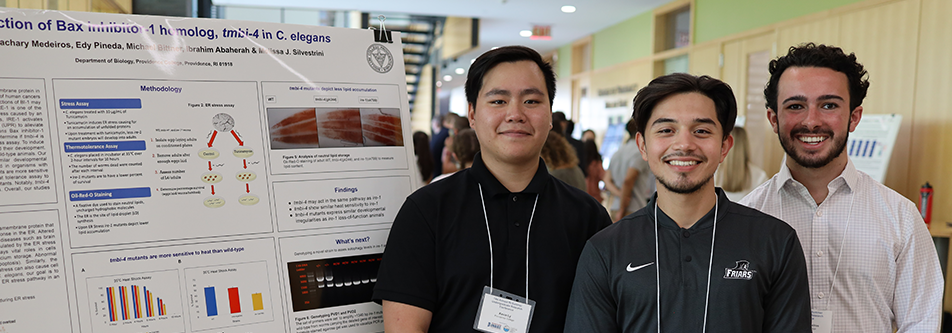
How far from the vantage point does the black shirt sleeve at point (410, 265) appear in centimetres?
155

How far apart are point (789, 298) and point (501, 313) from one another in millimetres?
703

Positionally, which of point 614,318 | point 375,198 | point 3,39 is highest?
point 3,39

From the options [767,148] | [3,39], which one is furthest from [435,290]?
[767,148]

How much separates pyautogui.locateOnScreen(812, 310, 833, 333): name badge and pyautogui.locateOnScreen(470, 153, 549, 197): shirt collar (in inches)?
32.8

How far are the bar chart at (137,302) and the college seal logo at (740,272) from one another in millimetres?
1484

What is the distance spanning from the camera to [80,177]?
162cm

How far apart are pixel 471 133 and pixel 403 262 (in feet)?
6.98

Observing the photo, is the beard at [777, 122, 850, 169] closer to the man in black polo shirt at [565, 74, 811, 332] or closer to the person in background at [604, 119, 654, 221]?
the man in black polo shirt at [565, 74, 811, 332]

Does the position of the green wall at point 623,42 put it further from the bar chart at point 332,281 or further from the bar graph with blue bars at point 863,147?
the bar chart at point 332,281

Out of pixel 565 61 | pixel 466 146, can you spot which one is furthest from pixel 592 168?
pixel 565 61

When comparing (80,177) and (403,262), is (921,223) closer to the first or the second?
(403,262)

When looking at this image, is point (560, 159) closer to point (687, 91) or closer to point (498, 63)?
point (498, 63)

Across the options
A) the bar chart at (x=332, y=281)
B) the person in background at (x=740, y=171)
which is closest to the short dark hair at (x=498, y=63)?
the bar chart at (x=332, y=281)

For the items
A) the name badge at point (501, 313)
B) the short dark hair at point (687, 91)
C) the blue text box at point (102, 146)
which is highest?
the short dark hair at point (687, 91)
